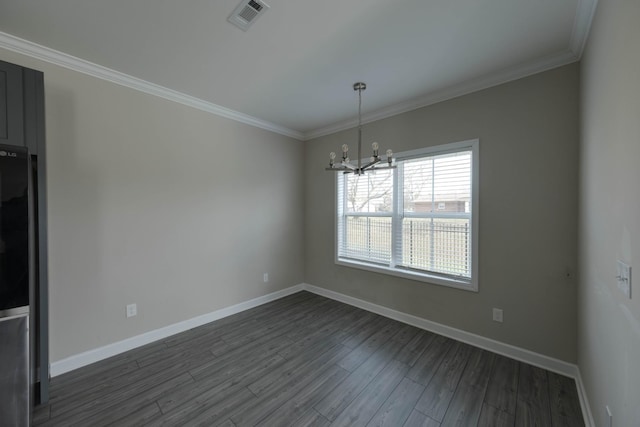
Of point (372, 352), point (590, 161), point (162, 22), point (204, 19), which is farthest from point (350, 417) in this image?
point (162, 22)

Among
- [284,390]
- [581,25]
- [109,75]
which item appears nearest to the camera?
[581,25]

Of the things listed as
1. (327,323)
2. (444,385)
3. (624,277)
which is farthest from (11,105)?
(444,385)

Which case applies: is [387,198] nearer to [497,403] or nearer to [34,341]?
[497,403]

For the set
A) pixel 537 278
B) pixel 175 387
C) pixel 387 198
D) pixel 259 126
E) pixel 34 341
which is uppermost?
pixel 259 126

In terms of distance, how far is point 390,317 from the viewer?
3332 millimetres

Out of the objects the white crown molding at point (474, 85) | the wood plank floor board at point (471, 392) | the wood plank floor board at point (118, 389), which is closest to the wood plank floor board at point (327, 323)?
the wood plank floor board at point (118, 389)

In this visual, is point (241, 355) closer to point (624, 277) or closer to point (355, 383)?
point (355, 383)

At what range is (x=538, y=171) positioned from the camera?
230 cm

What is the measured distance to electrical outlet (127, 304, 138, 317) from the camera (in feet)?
8.45

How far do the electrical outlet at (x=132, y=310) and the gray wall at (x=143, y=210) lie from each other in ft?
0.15

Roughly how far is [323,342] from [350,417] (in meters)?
1.00

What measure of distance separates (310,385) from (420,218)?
2.24 metres

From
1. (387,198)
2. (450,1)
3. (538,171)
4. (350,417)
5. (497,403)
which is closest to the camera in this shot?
(450,1)

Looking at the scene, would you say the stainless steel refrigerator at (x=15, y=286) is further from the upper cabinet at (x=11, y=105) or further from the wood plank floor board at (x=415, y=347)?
the wood plank floor board at (x=415, y=347)
